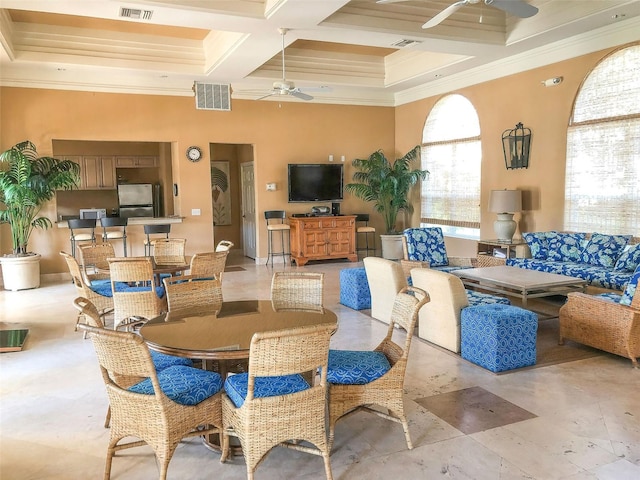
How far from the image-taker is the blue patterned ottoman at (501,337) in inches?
166

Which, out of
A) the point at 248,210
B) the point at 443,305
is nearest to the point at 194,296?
the point at 443,305

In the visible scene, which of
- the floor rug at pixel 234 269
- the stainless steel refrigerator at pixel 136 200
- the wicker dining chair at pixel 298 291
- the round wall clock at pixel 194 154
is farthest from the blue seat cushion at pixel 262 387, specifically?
the stainless steel refrigerator at pixel 136 200

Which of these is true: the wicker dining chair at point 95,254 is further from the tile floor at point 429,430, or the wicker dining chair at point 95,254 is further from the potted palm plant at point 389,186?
the potted palm plant at point 389,186

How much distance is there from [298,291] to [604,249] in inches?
178

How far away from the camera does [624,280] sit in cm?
569

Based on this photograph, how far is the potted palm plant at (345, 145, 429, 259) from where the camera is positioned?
10414 mm

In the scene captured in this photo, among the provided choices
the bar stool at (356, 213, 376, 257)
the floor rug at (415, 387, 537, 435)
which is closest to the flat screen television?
the bar stool at (356, 213, 376, 257)

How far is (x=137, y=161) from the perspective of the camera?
1188 centimetres

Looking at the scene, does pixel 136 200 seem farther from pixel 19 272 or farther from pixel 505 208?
pixel 505 208

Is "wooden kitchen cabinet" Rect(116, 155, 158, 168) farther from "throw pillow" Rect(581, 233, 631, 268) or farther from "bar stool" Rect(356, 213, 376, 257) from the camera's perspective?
"throw pillow" Rect(581, 233, 631, 268)

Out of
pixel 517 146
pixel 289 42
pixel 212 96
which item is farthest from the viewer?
pixel 212 96

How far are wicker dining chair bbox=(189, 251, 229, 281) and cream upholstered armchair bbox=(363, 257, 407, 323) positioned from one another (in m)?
1.58

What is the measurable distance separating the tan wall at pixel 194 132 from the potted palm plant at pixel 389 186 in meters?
0.50

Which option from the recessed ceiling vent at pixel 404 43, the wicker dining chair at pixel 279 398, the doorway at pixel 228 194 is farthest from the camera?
the doorway at pixel 228 194
